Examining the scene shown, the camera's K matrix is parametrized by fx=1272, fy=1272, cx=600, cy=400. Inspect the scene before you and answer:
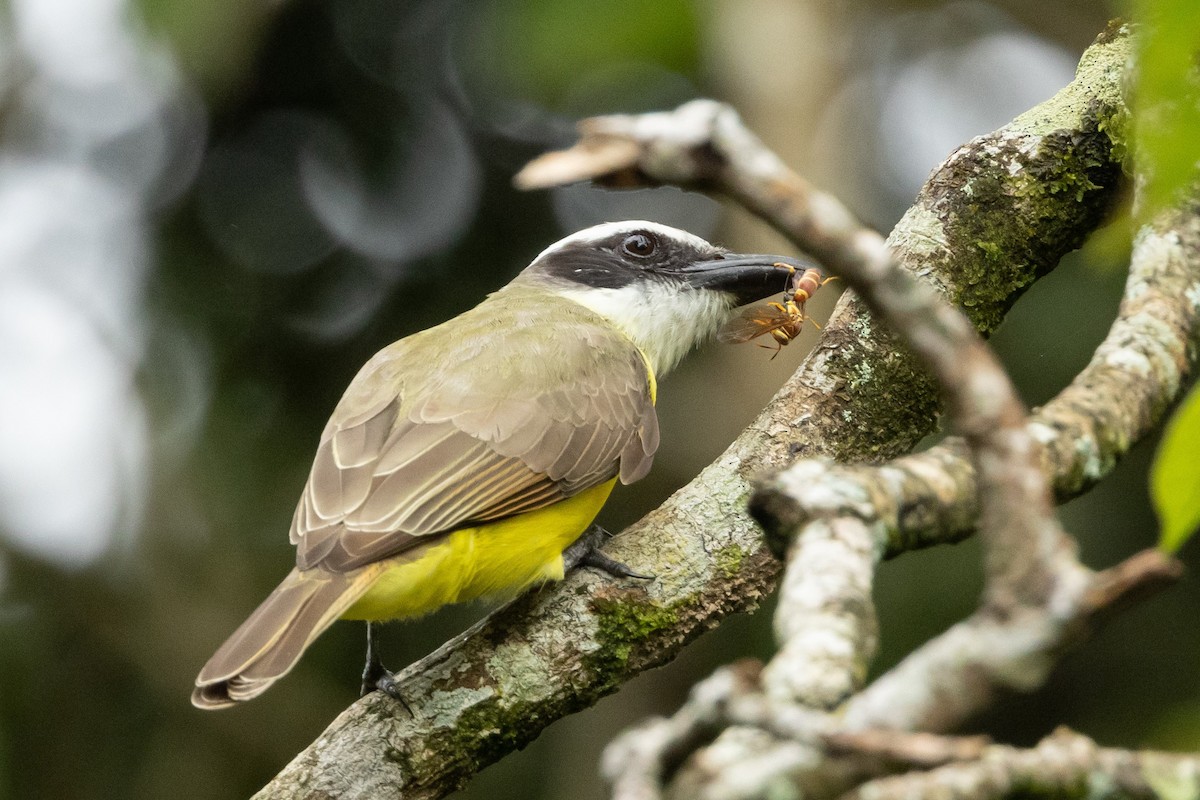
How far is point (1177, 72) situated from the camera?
3.20ft

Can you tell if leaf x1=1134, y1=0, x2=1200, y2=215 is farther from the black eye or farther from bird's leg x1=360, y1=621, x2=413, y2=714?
the black eye

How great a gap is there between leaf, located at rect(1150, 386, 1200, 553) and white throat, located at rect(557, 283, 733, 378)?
10.3 feet

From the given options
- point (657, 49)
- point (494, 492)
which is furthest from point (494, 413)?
point (657, 49)

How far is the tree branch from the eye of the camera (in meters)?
2.89

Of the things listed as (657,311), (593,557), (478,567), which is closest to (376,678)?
(478,567)

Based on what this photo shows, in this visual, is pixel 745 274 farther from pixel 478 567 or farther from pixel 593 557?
pixel 478 567

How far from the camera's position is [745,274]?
430cm

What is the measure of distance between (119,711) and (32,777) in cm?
44

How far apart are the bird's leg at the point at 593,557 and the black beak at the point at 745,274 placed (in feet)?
3.93

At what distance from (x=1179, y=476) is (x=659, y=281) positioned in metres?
3.28

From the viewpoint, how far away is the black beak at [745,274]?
4254 millimetres

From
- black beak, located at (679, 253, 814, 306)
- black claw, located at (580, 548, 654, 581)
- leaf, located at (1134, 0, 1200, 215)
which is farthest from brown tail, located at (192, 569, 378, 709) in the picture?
leaf, located at (1134, 0, 1200, 215)

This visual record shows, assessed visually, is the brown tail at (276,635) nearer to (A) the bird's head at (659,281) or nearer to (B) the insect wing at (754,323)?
(A) the bird's head at (659,281)

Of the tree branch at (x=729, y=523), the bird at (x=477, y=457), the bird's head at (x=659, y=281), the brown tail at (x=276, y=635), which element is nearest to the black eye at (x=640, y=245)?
the bird's head at (x=659, y=281)
